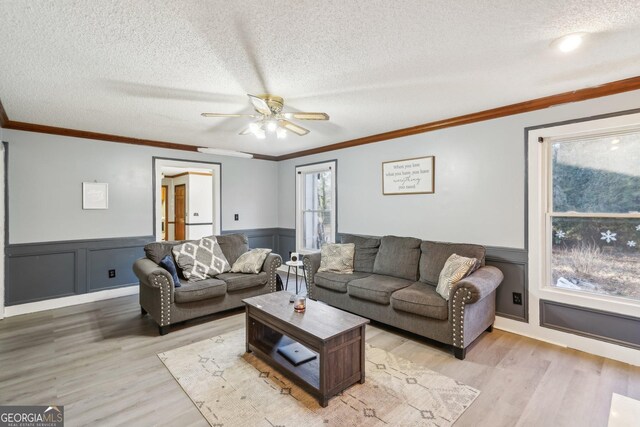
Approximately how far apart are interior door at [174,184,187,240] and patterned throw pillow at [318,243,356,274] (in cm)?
493

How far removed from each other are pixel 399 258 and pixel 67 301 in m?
4.42

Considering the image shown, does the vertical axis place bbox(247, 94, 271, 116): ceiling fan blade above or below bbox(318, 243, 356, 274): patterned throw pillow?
above

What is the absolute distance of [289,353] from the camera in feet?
8.13

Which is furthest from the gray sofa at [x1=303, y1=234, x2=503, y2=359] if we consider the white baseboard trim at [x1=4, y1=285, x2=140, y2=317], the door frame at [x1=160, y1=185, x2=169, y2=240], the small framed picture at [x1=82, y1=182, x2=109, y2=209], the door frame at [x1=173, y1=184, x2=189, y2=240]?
the door frame at [x1=160, y1=185, x2=169, y2=240]

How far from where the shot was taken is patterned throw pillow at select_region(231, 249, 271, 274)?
3909mm

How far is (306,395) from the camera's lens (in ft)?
7.02

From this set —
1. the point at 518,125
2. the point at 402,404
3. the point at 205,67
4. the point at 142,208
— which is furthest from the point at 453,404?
the point at 142,208

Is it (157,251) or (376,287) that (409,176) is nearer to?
(376,287)

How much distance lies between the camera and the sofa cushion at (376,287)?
3.18m

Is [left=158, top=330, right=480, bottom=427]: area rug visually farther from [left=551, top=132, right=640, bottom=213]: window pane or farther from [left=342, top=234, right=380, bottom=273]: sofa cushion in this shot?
[left=551, top=132, right=640, bottom=213]: window pane

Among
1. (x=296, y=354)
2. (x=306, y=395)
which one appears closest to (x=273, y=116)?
(x=296, y=354)

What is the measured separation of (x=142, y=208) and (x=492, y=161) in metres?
4.86

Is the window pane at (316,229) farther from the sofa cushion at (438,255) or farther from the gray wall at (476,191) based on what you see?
the sofa cushion at (438,255)

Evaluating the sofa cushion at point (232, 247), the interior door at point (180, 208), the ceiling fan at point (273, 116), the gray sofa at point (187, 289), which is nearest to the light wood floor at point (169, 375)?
the gray sofa at point (187, 289)
